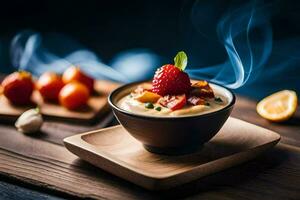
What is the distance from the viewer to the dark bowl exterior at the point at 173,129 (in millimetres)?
1468

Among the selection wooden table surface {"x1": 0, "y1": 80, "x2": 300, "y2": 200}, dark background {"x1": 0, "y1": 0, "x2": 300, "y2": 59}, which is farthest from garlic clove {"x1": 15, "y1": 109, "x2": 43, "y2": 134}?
dark background {"x1": 0, "y1": 0, "x2": 300, "y2": 59}

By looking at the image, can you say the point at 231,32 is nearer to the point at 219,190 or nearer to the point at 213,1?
the point at 219,190

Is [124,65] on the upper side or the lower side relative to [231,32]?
lower

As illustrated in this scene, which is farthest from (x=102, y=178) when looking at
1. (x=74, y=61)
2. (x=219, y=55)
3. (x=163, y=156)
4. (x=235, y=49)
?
(x=219, y=55)

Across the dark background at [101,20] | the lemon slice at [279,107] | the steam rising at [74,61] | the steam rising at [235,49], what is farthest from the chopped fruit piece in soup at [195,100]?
the dark background at [101,20]

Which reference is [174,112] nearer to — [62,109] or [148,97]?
[148,97]

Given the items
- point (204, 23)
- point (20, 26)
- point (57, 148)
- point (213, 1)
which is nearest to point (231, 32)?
point (57, 148)

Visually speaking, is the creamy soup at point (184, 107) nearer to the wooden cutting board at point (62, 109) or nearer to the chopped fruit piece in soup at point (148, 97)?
the chopped fruit piece in soup at point (148, 97)

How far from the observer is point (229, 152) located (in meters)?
1.57

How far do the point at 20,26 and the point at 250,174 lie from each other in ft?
8.25

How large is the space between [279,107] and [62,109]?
2.58ft

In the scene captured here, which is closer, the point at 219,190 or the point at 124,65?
the point at 219,190

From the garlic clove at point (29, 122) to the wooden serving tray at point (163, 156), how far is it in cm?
27

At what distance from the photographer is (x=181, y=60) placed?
1.61 meters
